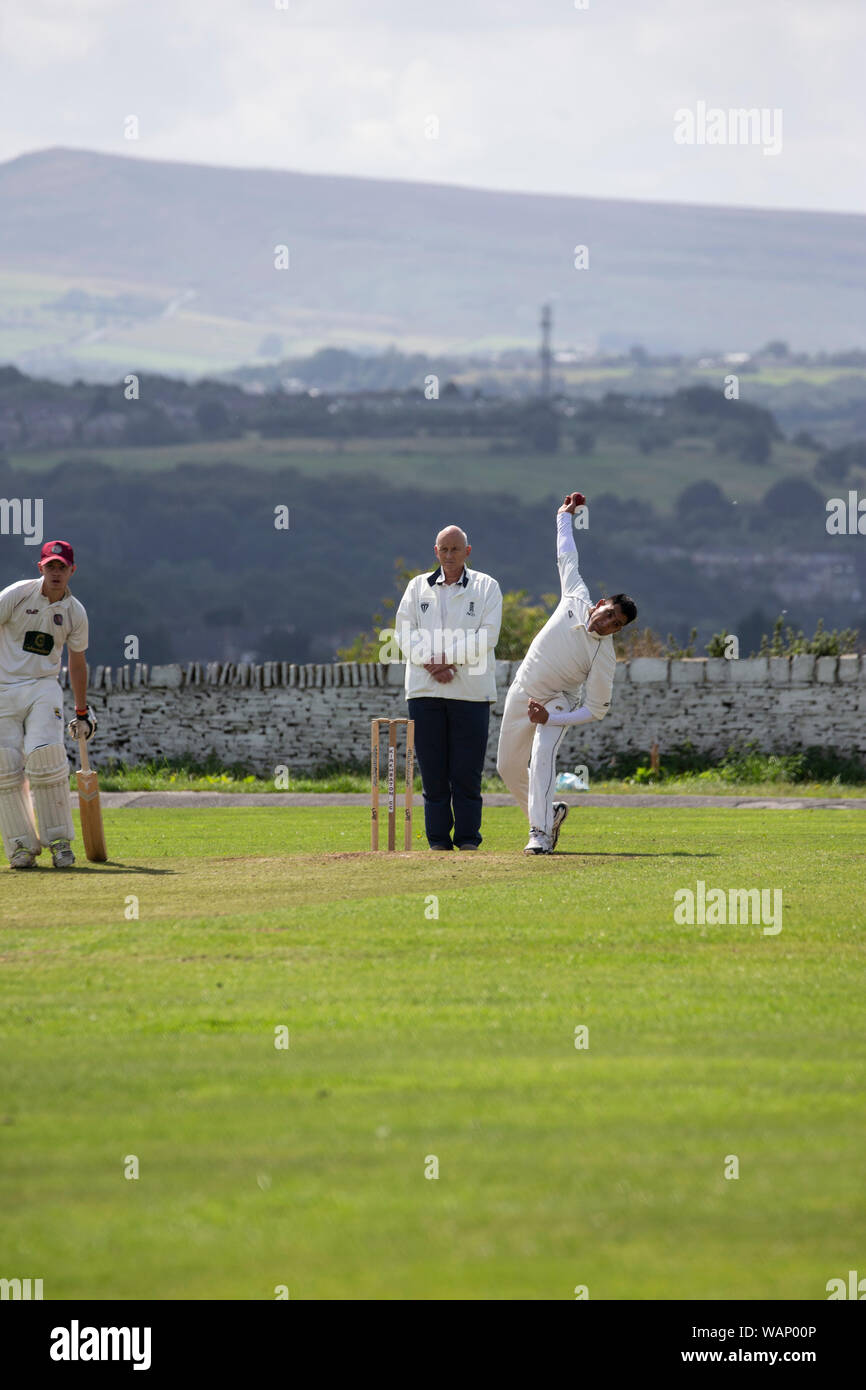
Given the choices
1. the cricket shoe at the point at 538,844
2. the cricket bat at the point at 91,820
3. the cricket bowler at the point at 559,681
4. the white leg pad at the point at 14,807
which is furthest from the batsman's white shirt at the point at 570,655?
the white leg pad at the point at 14,807

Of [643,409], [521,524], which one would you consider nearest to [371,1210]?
[521,524]

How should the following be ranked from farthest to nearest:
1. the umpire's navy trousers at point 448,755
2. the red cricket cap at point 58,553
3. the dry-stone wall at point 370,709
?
the dry-stone wall at point 370,709
the umpire's navy trousers at point 448,755
the red cricket cap at point 58,553

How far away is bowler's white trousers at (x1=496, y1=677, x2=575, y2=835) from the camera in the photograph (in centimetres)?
1180

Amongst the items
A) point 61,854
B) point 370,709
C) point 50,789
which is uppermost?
point 50,789

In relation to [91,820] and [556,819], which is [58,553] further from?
[556,819]

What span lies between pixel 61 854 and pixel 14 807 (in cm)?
44

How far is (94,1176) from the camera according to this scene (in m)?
4.93

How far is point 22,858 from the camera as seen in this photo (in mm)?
11570

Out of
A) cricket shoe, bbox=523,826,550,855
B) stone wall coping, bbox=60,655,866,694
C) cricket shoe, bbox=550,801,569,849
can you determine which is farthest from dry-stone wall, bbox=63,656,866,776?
cricket shoe, bbox=523,826,550,855

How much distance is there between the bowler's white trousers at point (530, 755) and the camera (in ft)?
38.7

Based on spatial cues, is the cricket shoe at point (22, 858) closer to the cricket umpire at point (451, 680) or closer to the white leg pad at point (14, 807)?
the white leg pad at point (14, 807)

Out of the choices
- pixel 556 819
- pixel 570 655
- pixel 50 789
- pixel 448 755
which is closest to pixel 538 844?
pixel 556 819

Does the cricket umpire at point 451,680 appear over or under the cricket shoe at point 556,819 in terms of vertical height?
over

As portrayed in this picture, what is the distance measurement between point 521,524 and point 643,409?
150ft
